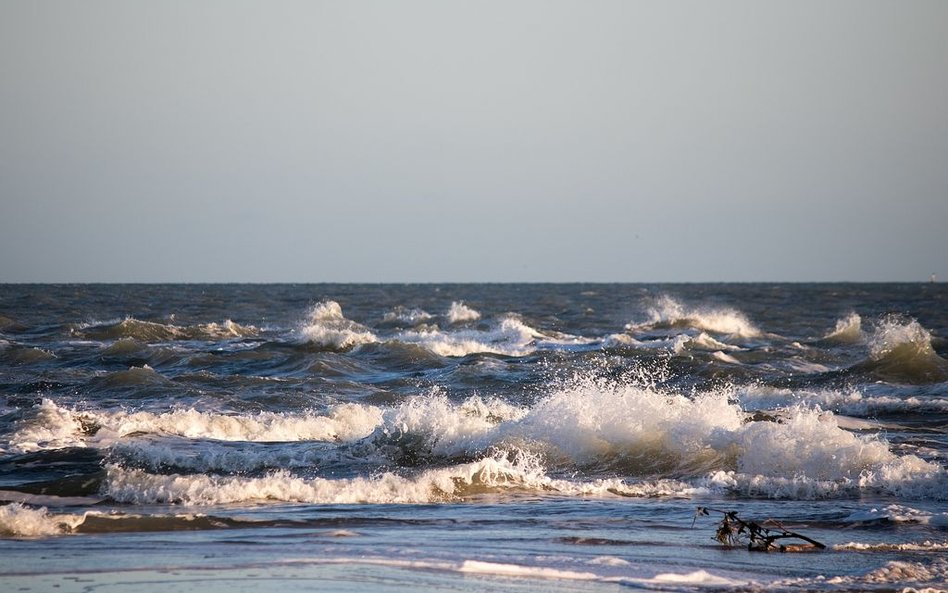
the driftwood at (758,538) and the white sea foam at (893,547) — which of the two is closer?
the driftwood at (758,538)

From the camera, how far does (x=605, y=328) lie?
38.9 metres

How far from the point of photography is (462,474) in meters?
10.8

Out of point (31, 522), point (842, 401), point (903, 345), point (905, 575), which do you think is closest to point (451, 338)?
point (903, 345)

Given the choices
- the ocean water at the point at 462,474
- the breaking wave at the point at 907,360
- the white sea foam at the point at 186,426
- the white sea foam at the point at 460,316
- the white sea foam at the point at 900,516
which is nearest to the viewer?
the ocean water at the point at 462,474

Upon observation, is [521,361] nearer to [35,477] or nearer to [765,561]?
[35,477]

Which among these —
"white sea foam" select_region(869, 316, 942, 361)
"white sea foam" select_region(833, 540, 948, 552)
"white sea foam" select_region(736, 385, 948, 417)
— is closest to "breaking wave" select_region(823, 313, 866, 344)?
"white sea foam" select_region(869, 316, 942, 361)

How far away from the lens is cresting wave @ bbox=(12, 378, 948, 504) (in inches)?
404

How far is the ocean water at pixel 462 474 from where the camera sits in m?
7.22

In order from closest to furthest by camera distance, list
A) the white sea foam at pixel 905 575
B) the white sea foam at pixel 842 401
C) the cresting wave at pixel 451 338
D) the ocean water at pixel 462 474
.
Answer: the white sea foam at pixel 905 575 < the ocean water at pixel 462 474 < the white sea foam at pixel 842 401 < the cresting wave at pixel 451 338

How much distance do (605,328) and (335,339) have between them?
541 inches

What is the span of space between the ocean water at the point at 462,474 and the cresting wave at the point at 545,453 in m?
0.03

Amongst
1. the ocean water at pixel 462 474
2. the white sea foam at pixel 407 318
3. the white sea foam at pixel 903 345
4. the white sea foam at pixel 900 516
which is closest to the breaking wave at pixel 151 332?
the ocean water at pixel 462 474

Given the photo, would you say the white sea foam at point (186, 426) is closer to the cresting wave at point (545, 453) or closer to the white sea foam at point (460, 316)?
the cresting wave at point (545, 453)

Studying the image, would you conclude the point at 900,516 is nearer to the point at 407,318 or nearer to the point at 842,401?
the point at 842,401
